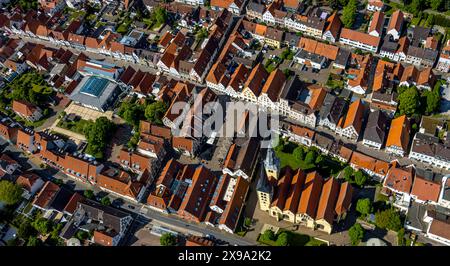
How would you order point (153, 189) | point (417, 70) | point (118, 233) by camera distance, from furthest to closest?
point (417, 70) < point (153, 189) < point (118, 233)

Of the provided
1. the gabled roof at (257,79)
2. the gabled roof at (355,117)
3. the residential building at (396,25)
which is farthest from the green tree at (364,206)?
the residential building at (396,25)

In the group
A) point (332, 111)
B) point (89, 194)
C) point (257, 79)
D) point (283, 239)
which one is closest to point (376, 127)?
point (332, 111)

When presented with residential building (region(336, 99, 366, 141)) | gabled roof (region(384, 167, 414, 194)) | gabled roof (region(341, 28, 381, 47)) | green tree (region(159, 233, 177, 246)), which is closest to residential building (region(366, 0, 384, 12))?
gabled roof (region(341, 28, 381, 47))

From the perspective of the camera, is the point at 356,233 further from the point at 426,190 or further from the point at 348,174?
the point at 426,190

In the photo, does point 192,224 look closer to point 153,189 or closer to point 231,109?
point 153,189

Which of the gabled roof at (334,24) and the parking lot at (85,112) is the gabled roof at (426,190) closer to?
the gabled roof at (334,24)

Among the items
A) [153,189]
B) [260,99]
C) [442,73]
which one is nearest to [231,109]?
[260,99]
